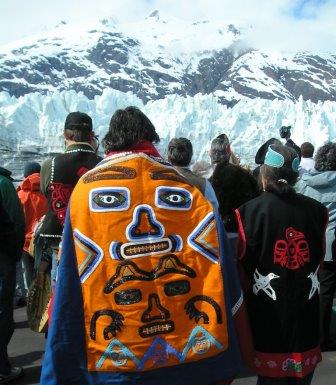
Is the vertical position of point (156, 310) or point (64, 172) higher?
point (64, 172)

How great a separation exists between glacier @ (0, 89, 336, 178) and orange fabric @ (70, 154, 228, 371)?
53.0 metres

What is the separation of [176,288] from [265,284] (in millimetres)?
559

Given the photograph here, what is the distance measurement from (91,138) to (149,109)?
68246 mm

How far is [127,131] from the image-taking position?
2.03m

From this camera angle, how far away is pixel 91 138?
3.33 metres

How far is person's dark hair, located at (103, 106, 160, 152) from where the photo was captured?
202 centimetres

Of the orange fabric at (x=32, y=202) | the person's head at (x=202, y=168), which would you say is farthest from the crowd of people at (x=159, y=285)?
the orange fabric at (x=32, y=202)

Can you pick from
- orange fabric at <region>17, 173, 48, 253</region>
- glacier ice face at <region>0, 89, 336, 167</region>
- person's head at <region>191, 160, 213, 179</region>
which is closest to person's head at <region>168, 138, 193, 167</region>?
person's head at <region>191, 160, 213, 179</region>

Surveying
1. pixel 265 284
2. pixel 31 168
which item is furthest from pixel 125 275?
pixel 31 168

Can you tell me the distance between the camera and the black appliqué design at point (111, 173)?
1856 millimetres

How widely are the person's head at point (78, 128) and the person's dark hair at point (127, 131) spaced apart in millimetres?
1218

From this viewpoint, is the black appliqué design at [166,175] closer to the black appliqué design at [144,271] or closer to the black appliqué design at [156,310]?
the black appliqué design at [144,271]

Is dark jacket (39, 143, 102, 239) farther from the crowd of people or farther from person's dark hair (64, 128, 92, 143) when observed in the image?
the crowd of people

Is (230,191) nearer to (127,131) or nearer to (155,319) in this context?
(127,131)
